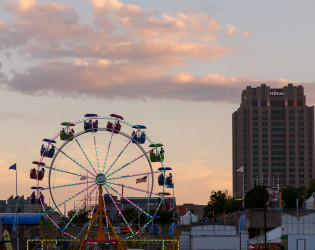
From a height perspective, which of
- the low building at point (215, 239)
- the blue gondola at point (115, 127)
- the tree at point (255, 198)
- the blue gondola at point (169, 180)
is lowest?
the low building at point (215, 239)

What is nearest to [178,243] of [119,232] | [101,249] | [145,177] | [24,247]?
[145,177]

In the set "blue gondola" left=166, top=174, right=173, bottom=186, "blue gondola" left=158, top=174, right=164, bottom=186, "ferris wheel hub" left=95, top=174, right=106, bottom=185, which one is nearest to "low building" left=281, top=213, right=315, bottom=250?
"blue gondola" left=166, top=174, right=173, bottom=186

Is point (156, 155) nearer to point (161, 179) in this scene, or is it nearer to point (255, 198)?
point (161, 179)

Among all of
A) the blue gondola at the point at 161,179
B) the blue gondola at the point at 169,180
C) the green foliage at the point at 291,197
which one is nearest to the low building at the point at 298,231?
the blue gondola at the point at 169,180

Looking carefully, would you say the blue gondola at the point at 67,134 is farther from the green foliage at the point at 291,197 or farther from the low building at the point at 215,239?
the green foliage at the point at 291,197

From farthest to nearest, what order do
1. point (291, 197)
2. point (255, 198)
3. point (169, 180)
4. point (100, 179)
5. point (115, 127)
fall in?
point (291, 197), point (255, 198), point (115, 127), point (169, 180), point (100, 179)

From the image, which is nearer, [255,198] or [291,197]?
[255,198]

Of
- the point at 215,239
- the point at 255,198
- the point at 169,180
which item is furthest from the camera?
the point at 255,198

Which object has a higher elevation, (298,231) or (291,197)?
(291,197)

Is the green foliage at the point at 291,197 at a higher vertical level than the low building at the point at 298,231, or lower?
higher

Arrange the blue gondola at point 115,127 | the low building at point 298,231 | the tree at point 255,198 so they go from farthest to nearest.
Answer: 1. the tree at point 255,198
2. the blue gondola at point 115,127
3. the low building at point 298,231

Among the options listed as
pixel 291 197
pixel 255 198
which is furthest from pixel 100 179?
pixel 291 197

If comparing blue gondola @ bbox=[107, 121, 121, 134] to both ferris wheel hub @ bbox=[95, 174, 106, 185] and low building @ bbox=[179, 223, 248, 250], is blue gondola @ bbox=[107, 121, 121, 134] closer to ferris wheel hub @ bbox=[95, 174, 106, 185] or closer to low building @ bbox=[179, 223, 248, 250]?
ferris wheel hub @ bbox=[95, 174, 106, 185]

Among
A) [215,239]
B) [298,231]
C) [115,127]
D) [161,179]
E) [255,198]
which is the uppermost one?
[115,127]
